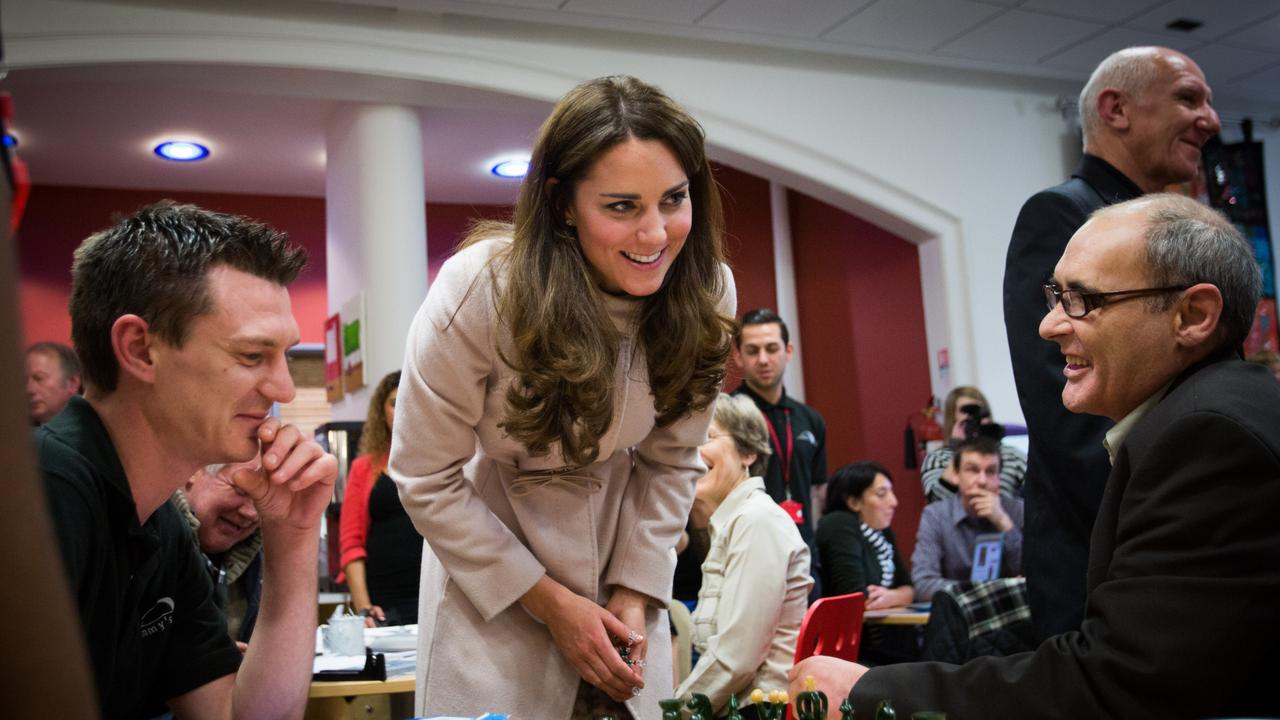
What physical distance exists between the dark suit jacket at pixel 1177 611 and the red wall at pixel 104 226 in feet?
19.5

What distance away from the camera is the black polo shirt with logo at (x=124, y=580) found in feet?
4.02

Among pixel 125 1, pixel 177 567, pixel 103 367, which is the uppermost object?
pixel 125 1

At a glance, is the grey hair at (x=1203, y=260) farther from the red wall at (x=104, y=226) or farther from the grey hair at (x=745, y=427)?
the red wall at (x=104, y=226)

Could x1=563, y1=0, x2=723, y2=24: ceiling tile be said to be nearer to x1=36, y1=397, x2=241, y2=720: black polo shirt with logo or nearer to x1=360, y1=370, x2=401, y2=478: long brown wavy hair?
x1=360, y1=370, x2=401, y2=478: long brown wavy hair

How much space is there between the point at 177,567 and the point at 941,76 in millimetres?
6345

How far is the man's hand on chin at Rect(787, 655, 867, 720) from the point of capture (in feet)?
3.77

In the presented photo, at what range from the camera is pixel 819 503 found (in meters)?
5.83

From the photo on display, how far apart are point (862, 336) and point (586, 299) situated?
20.4 feet

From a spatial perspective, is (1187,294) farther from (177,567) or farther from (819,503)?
(819,503)

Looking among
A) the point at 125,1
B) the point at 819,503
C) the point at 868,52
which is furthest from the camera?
the point at 868,52

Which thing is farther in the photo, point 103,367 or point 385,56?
point 385,56

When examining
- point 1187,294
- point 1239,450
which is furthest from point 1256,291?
point 1239,450

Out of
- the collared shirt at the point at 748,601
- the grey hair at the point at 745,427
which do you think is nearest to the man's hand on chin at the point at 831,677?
the collared shirt at the point at 748,601

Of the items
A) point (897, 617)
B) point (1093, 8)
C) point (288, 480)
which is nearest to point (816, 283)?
point (1093, 8)
